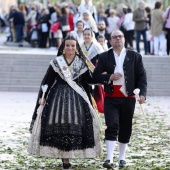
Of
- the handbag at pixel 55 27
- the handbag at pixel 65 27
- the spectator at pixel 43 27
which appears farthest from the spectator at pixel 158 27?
the spectator at pixel 43 27

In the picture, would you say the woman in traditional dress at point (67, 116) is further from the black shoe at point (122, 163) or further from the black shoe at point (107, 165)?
the black shoe at point (122, 163)

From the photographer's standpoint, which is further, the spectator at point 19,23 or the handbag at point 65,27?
the spectator at point 19,23

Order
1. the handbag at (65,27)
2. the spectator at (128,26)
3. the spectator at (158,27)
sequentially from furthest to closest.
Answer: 1. the handbag at (65,27)
2. the spectator at (128,26)
3. the spectator at (158,27)

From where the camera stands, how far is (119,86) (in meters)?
10.5

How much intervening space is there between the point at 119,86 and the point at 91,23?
963 centimetres

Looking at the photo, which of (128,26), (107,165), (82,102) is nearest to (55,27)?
(128,26)

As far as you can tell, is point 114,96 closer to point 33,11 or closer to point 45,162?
point 45,162

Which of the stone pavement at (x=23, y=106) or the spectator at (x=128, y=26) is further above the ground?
the spectator at (x=128, y=26)

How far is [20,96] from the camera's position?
2083 centimetres

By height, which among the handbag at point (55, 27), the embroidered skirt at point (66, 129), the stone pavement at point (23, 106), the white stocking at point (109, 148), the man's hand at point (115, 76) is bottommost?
the stone pavement at point (23, 106)

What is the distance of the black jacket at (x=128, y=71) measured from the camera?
1050cm

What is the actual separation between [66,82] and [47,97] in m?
0.29

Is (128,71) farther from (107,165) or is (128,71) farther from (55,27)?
(55,27)

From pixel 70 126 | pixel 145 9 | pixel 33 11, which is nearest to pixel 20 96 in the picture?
pixel 145 9
